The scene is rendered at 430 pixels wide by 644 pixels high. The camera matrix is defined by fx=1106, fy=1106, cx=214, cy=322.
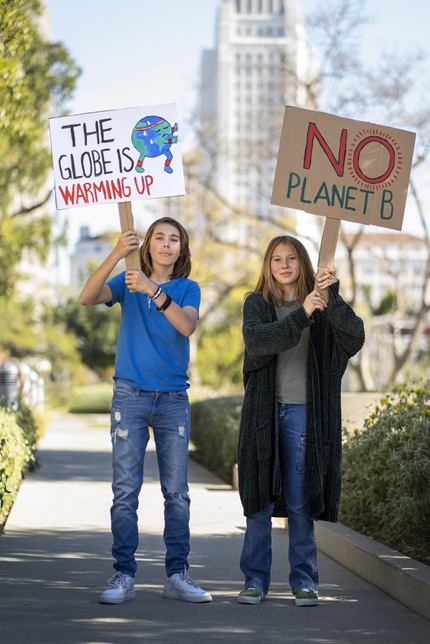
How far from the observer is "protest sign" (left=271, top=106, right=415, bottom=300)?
6238 millimetres

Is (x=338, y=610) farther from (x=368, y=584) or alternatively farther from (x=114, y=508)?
(x=114, y=508)

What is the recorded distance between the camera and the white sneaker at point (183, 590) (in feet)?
19.1

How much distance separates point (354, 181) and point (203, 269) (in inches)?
1159

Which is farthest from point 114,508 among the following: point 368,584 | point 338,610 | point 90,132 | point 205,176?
point 205,176

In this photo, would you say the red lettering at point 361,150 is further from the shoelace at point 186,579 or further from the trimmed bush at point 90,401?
the trimmed bush at point 90,401

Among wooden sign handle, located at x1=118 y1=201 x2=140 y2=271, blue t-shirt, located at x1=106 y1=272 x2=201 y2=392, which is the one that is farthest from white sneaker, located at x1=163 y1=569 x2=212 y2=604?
wooden sign handle, located at x1=118 y1=201 x2=140 y2=271

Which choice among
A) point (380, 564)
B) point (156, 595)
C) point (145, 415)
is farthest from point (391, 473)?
point (145, 415)

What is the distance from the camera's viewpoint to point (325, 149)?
6273 mm

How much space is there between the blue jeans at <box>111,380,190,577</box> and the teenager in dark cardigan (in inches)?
13.1

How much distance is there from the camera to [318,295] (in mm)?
5637

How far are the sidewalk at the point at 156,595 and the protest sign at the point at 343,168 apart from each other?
216 centimetres

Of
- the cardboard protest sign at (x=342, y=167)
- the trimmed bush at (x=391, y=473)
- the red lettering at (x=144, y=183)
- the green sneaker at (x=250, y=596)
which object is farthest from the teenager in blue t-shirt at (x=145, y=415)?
the trimmed bush at (x=391, y=473)

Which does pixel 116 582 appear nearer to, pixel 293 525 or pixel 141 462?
pixel 141 462

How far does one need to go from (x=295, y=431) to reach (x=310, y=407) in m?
0.16
